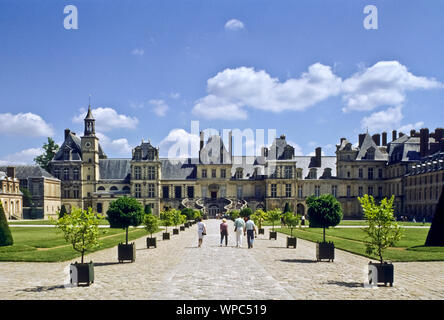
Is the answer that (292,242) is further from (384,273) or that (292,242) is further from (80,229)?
(80,229)

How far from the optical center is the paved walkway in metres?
12.2

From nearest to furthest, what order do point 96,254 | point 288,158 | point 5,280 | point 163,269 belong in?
1. point 5,280
2. point 163,269
3. point 96,254
4. point 288,158

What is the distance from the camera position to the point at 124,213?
22.0 meters

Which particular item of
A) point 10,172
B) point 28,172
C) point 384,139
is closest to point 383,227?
point 10,172

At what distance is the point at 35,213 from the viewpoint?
75188mm

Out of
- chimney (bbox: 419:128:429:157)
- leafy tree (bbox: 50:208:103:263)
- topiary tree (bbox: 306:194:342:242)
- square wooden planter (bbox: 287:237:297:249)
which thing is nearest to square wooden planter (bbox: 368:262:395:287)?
leafy tree (bbox: 50:208:103:263)

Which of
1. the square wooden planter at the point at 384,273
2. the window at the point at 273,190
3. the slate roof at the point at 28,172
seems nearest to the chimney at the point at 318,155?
the window at the point at 273,190

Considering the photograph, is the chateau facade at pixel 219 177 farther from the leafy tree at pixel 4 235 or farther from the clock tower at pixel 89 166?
the leafy tree at pixel 4 235

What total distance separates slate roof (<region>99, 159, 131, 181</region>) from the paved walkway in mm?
65202

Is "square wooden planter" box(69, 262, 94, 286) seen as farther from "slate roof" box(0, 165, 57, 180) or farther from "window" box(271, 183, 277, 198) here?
"window" box(271, 183, 277, 198)

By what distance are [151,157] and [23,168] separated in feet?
69.5

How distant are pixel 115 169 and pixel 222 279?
74.2m
